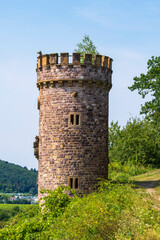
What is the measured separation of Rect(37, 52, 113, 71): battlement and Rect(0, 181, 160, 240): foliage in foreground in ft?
25.8

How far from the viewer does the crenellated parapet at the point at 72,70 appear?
77.7 ft

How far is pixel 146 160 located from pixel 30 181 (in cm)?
10710

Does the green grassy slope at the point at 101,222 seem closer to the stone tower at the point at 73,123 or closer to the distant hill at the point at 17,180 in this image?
the stone tower at the point at 73,123

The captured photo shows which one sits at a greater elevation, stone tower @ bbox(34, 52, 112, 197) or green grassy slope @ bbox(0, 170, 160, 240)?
stone tower @ bbox(34, 52, 112, 197)

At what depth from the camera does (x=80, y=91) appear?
23.7 meters

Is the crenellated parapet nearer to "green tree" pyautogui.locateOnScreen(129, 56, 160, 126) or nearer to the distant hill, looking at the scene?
"green tree" pyautogui.locateOnScreen(129, 56, 160, 126)

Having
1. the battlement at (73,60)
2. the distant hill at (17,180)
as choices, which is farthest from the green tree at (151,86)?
the distant hill at (17,180)

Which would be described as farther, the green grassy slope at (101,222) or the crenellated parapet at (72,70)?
the crenellated parapet at (72,70)

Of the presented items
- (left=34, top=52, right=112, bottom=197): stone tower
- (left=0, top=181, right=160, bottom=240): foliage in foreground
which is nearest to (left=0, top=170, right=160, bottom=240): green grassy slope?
(left=0, top=181, right=160, bottom=240): foliage in foreground

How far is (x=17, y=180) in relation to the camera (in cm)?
14625

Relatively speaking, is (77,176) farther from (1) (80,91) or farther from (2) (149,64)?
(2) (149,64)

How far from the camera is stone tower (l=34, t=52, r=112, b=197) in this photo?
23.4 m

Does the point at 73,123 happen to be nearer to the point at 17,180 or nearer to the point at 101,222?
the point at 101,222

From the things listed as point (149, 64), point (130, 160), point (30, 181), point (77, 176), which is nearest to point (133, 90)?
point (149, 64)
